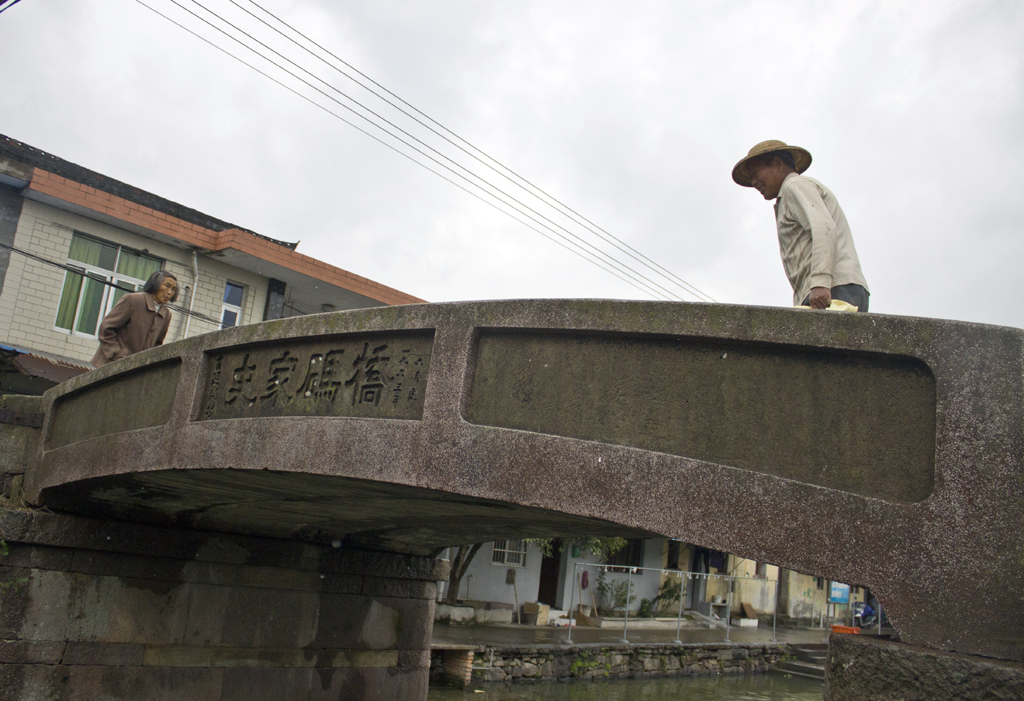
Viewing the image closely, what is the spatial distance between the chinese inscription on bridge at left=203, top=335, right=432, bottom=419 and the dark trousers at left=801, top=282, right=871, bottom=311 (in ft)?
5.53

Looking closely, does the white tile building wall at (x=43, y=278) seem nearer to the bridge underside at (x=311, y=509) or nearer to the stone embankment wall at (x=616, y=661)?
the bridge underside at (x=311, y=509)

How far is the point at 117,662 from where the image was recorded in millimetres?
5891

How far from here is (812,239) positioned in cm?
321

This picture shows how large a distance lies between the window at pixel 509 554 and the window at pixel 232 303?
622cm

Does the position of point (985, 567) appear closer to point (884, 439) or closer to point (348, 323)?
point (884, 439)

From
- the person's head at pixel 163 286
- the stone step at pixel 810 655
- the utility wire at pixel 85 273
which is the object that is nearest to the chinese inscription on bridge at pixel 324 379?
the person's head at pixel 163 286

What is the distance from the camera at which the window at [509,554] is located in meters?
16.0

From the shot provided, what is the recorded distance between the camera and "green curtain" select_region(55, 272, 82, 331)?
12289 millimetres

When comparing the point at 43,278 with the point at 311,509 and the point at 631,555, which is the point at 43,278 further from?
the point at 631,555

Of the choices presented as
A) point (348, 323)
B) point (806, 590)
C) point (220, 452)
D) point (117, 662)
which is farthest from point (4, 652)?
point (806, 590)

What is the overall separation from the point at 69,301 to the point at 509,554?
867 centimetres

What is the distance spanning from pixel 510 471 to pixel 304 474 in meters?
1.26

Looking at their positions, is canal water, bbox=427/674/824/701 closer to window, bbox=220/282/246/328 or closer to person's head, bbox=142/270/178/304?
person's head, bbox=142/270/178/304

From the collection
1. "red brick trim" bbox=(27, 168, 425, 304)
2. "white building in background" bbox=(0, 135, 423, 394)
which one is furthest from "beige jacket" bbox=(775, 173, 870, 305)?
"red brick trim" bbox=(27, 168, 425, 304)
